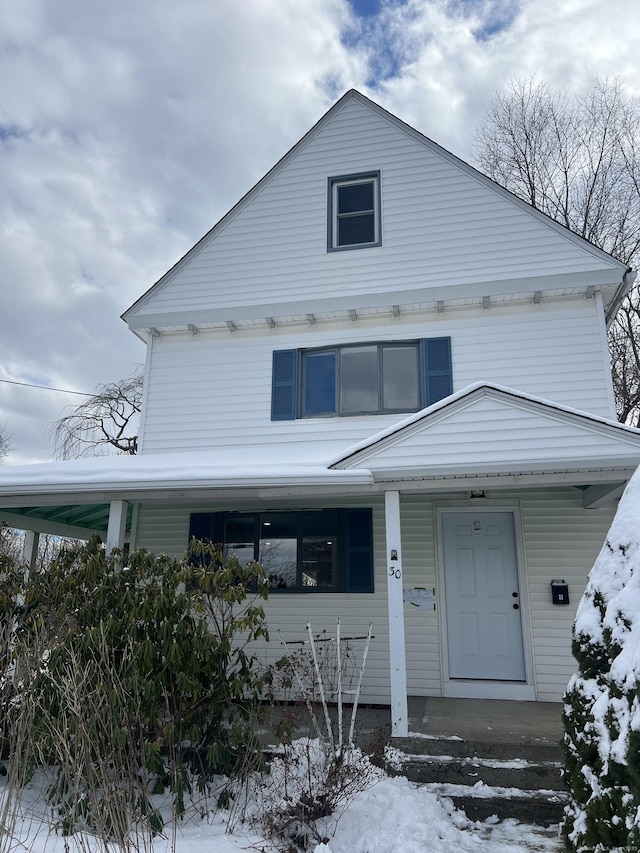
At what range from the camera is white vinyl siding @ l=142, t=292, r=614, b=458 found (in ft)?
24.1

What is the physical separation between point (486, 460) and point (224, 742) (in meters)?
3.26

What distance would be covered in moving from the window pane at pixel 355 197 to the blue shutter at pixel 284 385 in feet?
7.64

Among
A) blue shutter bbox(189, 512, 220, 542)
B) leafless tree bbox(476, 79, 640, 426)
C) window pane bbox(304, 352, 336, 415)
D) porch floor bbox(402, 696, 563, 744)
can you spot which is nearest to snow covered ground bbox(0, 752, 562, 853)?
porch floor bbox(402, 696, 563, 744)

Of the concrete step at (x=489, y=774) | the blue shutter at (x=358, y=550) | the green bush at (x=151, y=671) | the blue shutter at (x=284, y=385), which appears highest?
the blue shutter at (x=284, y=385)

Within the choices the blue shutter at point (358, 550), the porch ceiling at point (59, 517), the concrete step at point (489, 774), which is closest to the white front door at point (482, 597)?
the blue shutter at point (358, 550)

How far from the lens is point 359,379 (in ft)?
26.4

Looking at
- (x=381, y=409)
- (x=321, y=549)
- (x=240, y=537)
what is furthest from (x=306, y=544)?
(x=381, y=409)

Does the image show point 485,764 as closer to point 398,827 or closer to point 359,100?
point 398,827

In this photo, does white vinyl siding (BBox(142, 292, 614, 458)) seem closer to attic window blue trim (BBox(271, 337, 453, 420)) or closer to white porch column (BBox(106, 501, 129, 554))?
attic window blue trim (BBox(271, 337, 453, 420))

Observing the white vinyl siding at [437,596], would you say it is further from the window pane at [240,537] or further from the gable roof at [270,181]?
the gable roof at [270,181]

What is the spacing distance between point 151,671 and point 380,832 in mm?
1984

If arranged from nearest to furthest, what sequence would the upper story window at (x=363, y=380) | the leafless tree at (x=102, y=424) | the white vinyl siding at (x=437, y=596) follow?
the white vinyl siding at (x=437, y=596) < the upper story window at (x=363, y=380) < the leafless tree at (x=102, y=424)

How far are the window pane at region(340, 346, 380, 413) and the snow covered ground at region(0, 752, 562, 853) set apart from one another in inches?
179

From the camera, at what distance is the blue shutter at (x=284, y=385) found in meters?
8.09
